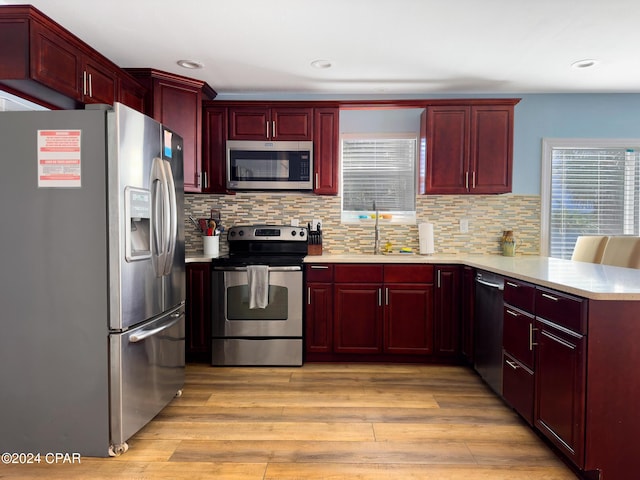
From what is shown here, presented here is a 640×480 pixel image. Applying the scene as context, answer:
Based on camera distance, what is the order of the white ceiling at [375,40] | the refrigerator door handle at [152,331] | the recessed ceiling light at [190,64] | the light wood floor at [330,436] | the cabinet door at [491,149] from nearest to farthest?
the light wood floor at [330,436] → the refrigerator door handle at [152,331] → the white ceiling at [375,40] → the recessed ceiling light at [190,64] → the cabinet door at [491,149]

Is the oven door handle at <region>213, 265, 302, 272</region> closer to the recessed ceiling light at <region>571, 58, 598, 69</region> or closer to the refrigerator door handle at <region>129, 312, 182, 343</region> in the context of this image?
the refrigerator door handle at <region>129, 312, 182, 343</region>

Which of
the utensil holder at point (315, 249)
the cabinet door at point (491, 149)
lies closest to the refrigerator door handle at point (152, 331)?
the utensil holder at point (315, 249)

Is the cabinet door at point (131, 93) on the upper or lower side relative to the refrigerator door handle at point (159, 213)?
upper

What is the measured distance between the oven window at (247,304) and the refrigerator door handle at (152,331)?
73cm

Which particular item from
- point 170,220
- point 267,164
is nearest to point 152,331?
point 170,220

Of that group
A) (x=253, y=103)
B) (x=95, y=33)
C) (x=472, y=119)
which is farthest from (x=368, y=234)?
(x=95, y=33)

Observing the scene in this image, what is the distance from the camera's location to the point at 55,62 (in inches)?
92.4

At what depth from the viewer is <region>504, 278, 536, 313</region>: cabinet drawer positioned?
7.14 feet

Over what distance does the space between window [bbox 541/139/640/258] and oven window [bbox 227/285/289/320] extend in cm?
266

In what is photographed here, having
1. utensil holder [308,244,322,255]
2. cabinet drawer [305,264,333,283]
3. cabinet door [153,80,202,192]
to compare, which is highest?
cabinet door [153,80,202,192]

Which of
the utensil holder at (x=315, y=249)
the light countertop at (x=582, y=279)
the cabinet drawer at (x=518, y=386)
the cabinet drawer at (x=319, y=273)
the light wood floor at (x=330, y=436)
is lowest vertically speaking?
the light wood floor at (x=330, y=436)

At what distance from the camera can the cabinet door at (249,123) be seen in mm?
3648

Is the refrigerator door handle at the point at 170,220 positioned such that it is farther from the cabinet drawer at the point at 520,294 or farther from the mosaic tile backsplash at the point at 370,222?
the cabinet drawer at the point at 520,294

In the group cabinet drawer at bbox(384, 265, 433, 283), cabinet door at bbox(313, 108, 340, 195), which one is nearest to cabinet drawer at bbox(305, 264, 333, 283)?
cabinet drawer at bbox(384, 265, 433, 283)
